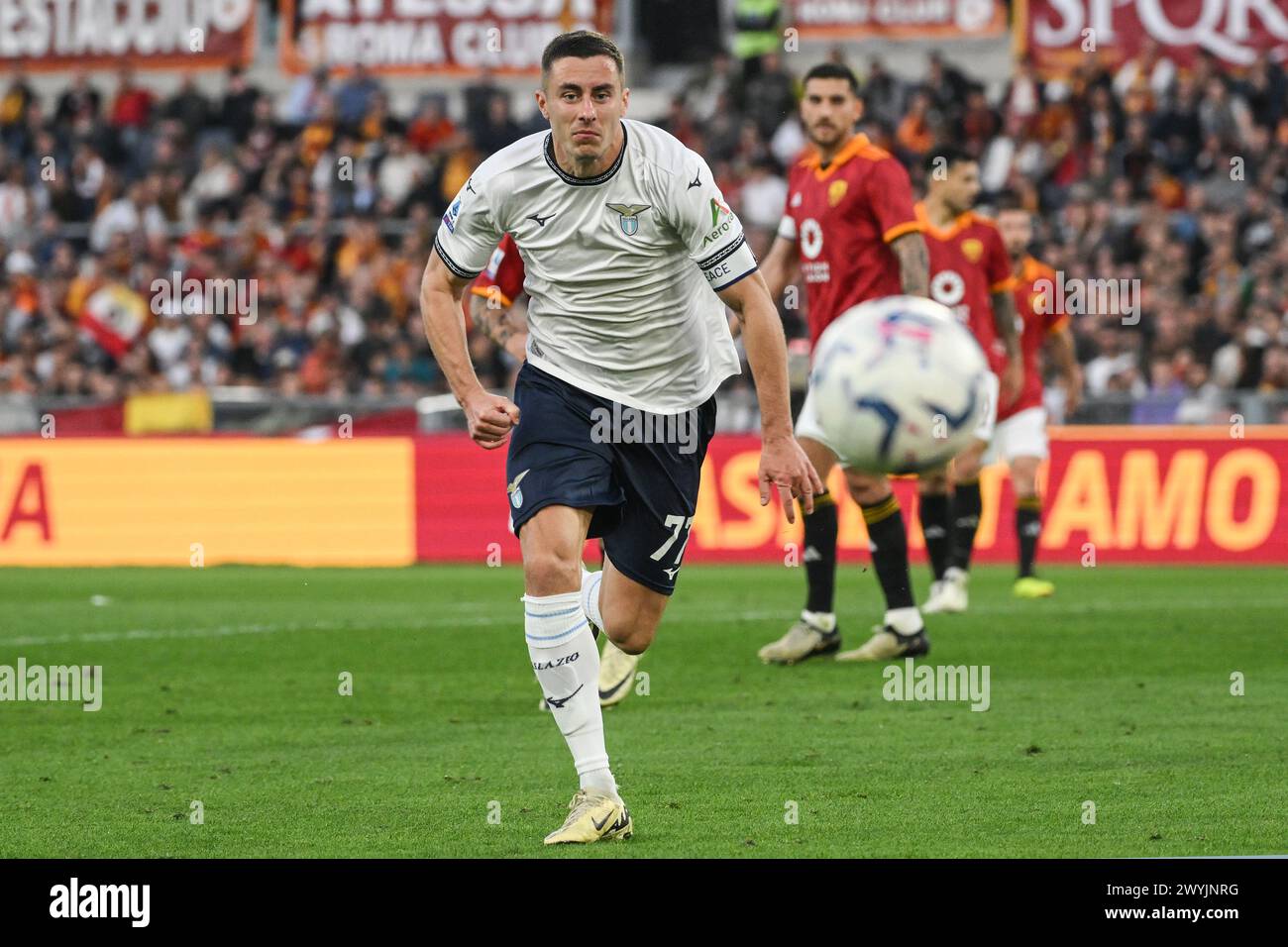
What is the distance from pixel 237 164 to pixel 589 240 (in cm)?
1916

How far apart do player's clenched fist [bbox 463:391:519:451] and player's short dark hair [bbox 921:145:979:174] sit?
7.03 meters

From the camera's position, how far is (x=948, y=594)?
1329cm

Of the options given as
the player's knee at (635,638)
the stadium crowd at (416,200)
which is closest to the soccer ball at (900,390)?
the player's knee at (635,638)

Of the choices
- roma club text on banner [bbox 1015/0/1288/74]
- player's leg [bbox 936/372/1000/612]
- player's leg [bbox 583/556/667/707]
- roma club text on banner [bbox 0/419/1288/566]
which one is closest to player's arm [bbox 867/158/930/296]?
player's leg [bbox 936/372/1000/612]

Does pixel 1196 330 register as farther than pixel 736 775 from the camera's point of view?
Yes

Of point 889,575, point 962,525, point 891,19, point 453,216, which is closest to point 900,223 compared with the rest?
point 889,575

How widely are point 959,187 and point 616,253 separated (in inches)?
268

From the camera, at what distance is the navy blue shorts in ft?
21.9

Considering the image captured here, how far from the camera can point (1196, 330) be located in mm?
19453

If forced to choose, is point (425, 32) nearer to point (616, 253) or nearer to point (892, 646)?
point (892, 646)

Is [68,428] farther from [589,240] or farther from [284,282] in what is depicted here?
[589,240]

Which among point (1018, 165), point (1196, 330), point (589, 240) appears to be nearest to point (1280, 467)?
point (1196, 330)

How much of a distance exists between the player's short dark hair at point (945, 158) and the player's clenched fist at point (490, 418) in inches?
277

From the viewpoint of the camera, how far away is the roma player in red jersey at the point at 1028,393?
14703 mm
